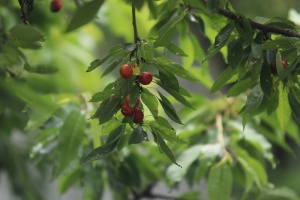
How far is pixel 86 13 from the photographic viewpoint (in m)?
0.73

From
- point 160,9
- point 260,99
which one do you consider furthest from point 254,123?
point 260,99

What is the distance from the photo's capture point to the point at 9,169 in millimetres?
1585

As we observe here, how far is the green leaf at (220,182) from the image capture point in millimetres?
1035

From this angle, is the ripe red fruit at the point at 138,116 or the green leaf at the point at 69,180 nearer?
the ripe red fruit at the point at 138,116

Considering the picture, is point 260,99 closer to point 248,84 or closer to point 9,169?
point 248,84

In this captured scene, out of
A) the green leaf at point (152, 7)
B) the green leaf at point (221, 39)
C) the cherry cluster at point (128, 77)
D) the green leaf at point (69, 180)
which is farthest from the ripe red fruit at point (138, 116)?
the green leaf at point (69, 180)

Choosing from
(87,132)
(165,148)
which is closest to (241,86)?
(165,148)

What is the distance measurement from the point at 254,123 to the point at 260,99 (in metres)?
0.56

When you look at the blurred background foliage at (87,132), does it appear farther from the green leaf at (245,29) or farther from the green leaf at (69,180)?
the green leaf at (245,29)

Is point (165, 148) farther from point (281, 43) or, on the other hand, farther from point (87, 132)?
point (87, 132)

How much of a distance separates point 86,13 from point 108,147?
0.56 ft

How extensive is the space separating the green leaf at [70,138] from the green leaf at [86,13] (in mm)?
372

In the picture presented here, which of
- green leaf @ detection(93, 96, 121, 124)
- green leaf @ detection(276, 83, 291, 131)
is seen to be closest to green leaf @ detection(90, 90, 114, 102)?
green leaf @ detection(93, 96, 121, 124)

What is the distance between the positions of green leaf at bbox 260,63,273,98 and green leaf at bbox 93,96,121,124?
180 millimetres
